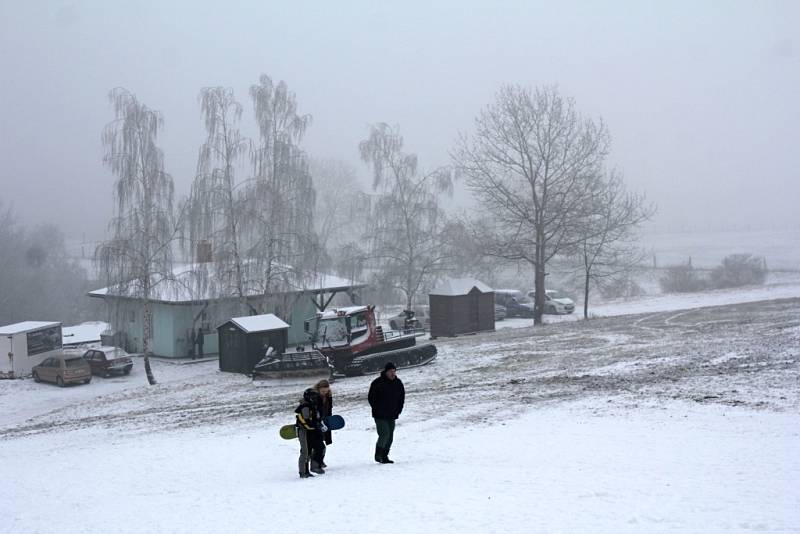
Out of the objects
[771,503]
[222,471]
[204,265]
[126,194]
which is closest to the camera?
[771,503]

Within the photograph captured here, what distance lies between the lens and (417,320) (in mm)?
38062

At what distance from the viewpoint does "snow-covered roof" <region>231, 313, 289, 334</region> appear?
86.8 ft

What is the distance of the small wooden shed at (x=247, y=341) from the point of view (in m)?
26.3

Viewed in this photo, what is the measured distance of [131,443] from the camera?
1517 cm

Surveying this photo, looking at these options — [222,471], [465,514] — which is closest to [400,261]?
[222,471]

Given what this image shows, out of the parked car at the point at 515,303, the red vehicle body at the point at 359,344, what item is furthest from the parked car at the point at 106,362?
the parked car at the point at 515,303

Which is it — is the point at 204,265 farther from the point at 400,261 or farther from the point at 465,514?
the point at 465,514

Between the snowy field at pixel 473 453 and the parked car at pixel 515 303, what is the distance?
69.7 feet

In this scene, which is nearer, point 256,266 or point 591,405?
point 591,405

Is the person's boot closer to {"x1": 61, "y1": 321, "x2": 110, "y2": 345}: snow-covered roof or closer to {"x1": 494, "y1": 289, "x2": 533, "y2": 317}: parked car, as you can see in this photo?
{"x1": 61, "y1": 321, "x2": 110, "y2": 345}: snow-covered roof

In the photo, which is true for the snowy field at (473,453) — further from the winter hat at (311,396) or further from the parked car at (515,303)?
the parked car at (515,303)

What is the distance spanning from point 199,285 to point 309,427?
21.4 m

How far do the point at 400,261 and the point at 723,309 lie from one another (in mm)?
17751

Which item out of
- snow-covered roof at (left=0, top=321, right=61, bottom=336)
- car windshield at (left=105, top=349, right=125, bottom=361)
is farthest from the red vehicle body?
snow-covered roof at (left=0, top=321, right=61, bottom=336)
